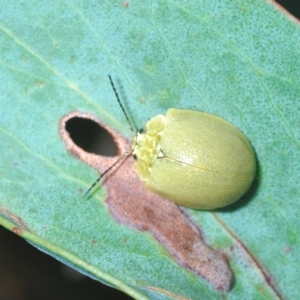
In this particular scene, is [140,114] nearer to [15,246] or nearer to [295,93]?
[295,93]

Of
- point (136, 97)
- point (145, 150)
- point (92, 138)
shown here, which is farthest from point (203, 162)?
point (92, 138)

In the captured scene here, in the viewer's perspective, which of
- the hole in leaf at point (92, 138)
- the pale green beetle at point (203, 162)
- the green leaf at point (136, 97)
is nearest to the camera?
the green leaf at point (136, 97)

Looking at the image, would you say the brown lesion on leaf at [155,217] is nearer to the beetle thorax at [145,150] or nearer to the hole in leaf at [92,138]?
the beetle thorax at [145,150]

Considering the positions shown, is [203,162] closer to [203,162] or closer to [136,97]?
[203,162]

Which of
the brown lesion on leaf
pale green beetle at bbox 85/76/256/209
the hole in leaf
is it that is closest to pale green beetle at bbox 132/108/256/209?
pale green beetle at bbox 85/76/256/209

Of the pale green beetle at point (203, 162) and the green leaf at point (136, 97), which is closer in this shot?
the green leaf at point (136, 97)

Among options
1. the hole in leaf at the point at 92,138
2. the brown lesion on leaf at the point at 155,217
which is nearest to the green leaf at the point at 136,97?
the brown lesion on leaf at the point at 155,217
